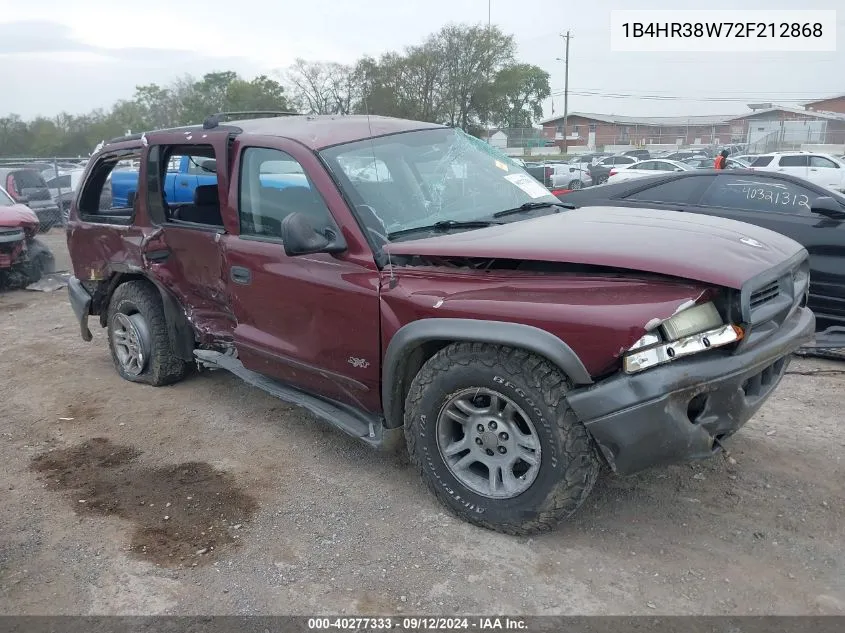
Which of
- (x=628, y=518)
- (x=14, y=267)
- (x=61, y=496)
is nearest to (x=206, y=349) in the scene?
(x=61, y=496)

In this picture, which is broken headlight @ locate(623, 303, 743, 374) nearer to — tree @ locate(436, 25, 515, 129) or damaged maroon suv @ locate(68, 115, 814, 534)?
damaged maroon suv @ locate(68, 115, 814, 534)

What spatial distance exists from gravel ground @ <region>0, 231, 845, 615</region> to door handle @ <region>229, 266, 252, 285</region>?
1.02 meters

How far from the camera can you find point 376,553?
319cm

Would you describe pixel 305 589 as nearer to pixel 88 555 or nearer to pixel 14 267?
pixel 88 555

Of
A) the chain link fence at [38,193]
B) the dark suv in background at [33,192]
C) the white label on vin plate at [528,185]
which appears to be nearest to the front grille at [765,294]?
the white label on vin plate at [528,185]

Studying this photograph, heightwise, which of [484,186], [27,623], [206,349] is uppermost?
[484,186]

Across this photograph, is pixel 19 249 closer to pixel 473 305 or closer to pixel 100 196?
pixel 100 196

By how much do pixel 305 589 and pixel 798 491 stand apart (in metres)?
2.42

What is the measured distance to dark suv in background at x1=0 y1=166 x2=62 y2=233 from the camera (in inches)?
603

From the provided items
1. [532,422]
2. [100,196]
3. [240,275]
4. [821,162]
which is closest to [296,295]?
[240,275]

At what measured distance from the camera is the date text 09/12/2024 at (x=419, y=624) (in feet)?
8.86

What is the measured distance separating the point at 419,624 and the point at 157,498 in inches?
69.1

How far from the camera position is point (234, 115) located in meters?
5.04

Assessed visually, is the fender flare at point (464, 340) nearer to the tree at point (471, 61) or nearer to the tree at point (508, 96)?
the tree at point (471, 61)
